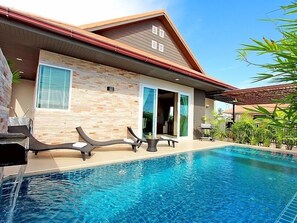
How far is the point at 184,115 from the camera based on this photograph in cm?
1271

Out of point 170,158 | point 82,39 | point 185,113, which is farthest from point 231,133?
point 82,39

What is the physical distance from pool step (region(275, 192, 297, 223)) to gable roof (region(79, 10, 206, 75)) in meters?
9.80

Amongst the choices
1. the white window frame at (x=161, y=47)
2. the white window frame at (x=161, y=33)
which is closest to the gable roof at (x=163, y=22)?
the white window frame at (x=161, y=33)

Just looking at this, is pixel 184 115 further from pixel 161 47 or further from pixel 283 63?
pixel 283 63

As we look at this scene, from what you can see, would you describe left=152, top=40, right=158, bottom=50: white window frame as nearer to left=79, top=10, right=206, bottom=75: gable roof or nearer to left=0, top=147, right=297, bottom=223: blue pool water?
left=79, top=10, right=206, bottom=75: gable roof

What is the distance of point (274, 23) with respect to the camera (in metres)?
1.16

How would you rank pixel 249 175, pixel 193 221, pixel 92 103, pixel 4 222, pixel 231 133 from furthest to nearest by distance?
1. pixel 231 133
2. pixel 92 103
3. pixel 249 175
4. pixel 193 221
5. pixel 4 222

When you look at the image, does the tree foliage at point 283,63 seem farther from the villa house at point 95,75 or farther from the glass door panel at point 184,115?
the glass door panel at point 184,115

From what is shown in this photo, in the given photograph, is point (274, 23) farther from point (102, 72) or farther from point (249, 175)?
point (102, 72)

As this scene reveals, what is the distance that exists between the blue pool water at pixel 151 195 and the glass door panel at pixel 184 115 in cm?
651

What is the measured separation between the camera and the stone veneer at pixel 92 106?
23.5ft

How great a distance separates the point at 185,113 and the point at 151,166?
7.33 meters

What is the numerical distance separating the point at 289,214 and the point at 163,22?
12.7m

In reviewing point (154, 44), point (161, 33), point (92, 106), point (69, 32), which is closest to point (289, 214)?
point (69, 32)
